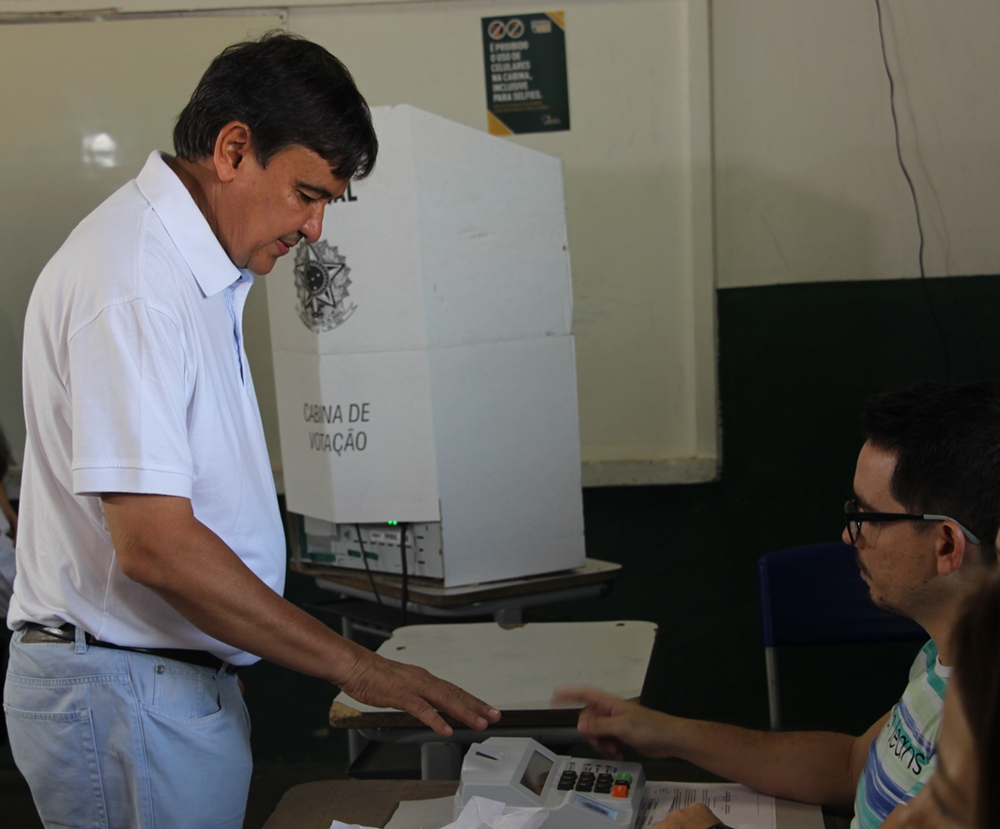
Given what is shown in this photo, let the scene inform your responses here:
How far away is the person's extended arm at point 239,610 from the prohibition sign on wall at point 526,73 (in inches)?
71.2

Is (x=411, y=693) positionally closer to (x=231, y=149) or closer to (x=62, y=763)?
(x=62, y=763)

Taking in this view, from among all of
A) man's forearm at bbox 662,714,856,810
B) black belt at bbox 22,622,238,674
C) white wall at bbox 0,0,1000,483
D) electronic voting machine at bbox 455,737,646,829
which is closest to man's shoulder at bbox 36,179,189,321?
black belt at bbox 22,622,238,674

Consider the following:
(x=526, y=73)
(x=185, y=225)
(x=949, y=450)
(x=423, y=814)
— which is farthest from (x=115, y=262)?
(x=526, y=73)

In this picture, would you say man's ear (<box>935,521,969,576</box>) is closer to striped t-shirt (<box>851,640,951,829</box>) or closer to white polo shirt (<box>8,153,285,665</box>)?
striped t-shirt (<box>851,640,951,829</box>)

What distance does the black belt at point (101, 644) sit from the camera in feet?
3.71

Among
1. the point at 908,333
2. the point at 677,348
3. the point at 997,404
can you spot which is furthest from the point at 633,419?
the point at 997,404

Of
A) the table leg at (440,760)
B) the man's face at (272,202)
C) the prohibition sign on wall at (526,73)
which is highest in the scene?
the prohibition sign on wall at (526,73)

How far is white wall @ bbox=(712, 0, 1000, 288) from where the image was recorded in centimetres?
246

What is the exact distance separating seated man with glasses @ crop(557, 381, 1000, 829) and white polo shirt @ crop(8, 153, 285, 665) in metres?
0.65

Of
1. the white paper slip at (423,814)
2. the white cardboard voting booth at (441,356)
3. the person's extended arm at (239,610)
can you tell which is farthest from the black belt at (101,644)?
the white cardboard voting booth at (441,356)

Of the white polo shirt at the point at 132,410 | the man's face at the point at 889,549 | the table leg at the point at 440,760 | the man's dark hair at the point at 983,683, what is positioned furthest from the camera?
the table leg at the point at 440,760

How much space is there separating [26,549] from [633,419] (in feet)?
5.86

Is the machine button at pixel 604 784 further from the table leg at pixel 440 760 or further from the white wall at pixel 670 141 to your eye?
the white wall at pixel 670 141

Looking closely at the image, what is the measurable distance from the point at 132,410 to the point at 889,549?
0.89 m
